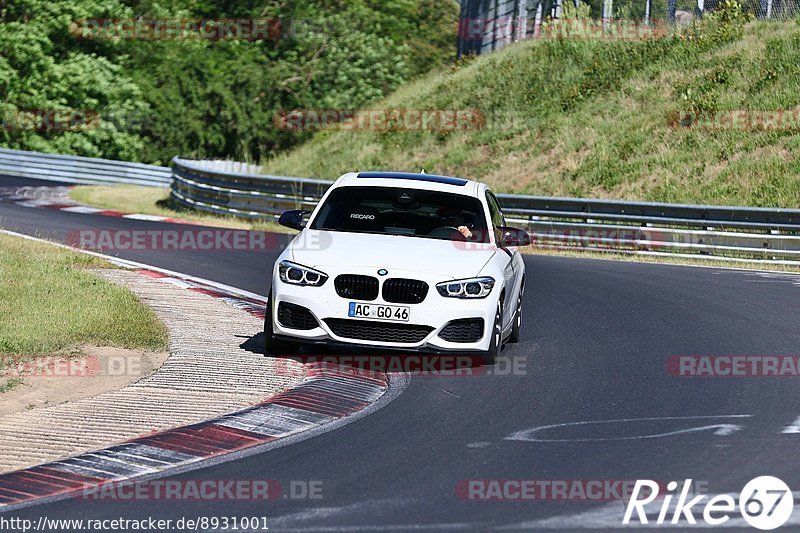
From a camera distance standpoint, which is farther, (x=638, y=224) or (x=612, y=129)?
(x=612, y=129)

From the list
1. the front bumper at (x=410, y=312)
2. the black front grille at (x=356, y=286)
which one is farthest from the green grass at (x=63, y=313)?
the black front grille at (x=356, y=286)

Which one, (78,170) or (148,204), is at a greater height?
(78,170)

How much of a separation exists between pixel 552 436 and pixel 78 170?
35588 mm

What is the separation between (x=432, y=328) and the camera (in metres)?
10.4

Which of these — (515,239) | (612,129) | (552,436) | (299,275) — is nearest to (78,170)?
(612,129)

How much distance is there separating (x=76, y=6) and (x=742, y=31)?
24.8 meters

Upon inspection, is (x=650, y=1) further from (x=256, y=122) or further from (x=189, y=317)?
(x=189, y=317)

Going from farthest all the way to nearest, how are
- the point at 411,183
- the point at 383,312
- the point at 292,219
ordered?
the point at 411,183, the point at 292,219, the point at 383,312

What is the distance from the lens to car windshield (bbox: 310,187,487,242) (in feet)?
38.0

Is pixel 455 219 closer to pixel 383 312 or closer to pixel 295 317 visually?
pixel 383 312

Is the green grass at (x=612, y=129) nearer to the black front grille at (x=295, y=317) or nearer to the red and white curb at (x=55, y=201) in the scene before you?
the red and white curb at (x=55, y=201)

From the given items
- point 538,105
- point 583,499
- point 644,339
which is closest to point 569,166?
point 538,105

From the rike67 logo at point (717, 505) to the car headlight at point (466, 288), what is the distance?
12.6ft

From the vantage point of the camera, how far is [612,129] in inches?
1331
